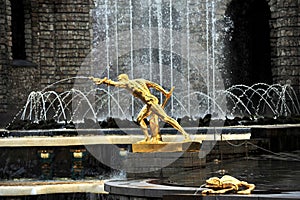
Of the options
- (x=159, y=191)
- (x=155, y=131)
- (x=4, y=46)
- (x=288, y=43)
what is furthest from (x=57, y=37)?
(x=159, y=191)

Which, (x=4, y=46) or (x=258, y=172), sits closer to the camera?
(x=258, y=172)

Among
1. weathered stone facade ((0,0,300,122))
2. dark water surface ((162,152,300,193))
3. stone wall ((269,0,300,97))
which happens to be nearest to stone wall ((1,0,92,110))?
weathered stone facade ((0,0,300,122))

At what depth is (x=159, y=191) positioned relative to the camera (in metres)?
10.6

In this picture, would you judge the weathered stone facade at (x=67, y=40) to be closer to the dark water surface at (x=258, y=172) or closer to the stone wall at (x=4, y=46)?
the stone wall at (x=4, y=46)

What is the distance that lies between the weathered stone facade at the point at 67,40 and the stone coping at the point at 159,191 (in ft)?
61.4

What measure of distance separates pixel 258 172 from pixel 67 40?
18693 mm

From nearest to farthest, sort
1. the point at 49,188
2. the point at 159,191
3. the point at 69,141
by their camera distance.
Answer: the point at 159,191 < the point at 49,188 < the point at 69,141

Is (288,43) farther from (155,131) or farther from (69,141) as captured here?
(155,131)

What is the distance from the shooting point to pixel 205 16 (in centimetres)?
3247

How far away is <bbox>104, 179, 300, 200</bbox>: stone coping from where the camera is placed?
941 centimetres

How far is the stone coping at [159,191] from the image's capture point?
9406 millimetres

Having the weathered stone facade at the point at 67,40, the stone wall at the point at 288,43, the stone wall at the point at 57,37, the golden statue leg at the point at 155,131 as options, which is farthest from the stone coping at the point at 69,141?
the stone wall at the point at 57,37

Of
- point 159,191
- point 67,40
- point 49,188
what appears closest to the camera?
point 159,191

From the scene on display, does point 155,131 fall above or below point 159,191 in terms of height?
above
